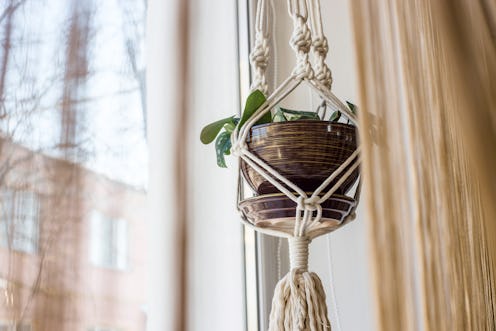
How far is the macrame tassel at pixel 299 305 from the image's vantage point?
793mm

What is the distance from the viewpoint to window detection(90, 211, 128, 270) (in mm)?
544

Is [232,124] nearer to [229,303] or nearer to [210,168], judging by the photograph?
[210,168]

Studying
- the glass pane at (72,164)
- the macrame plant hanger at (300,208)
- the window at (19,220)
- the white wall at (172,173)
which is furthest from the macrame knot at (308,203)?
the window at (19,220)

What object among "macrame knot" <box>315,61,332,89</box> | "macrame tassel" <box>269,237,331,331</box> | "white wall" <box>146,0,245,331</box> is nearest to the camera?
"white wall" <box>146,0,245,331</box>

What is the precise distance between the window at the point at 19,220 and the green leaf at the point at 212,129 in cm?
46

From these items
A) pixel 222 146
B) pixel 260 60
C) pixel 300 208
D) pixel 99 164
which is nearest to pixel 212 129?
pixel 222 146

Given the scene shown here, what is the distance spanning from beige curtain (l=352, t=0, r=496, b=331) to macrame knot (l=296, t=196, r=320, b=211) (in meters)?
0.26

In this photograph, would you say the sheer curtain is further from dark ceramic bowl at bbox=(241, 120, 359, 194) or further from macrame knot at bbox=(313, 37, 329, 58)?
macrame knot at bbox=(313, 37, 329, 58)

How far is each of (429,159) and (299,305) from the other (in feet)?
1.14

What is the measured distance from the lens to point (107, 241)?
564mm

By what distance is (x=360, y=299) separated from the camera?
122 centimetres

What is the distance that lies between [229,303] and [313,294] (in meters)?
0.28

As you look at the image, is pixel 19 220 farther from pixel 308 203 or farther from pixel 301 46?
pixel 301 46

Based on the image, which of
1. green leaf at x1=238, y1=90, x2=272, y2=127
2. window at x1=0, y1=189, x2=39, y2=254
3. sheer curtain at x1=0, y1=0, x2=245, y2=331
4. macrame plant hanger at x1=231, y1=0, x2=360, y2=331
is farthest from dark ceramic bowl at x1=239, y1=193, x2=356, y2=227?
window at x1=0, y1=189, x2=39, y2=254
